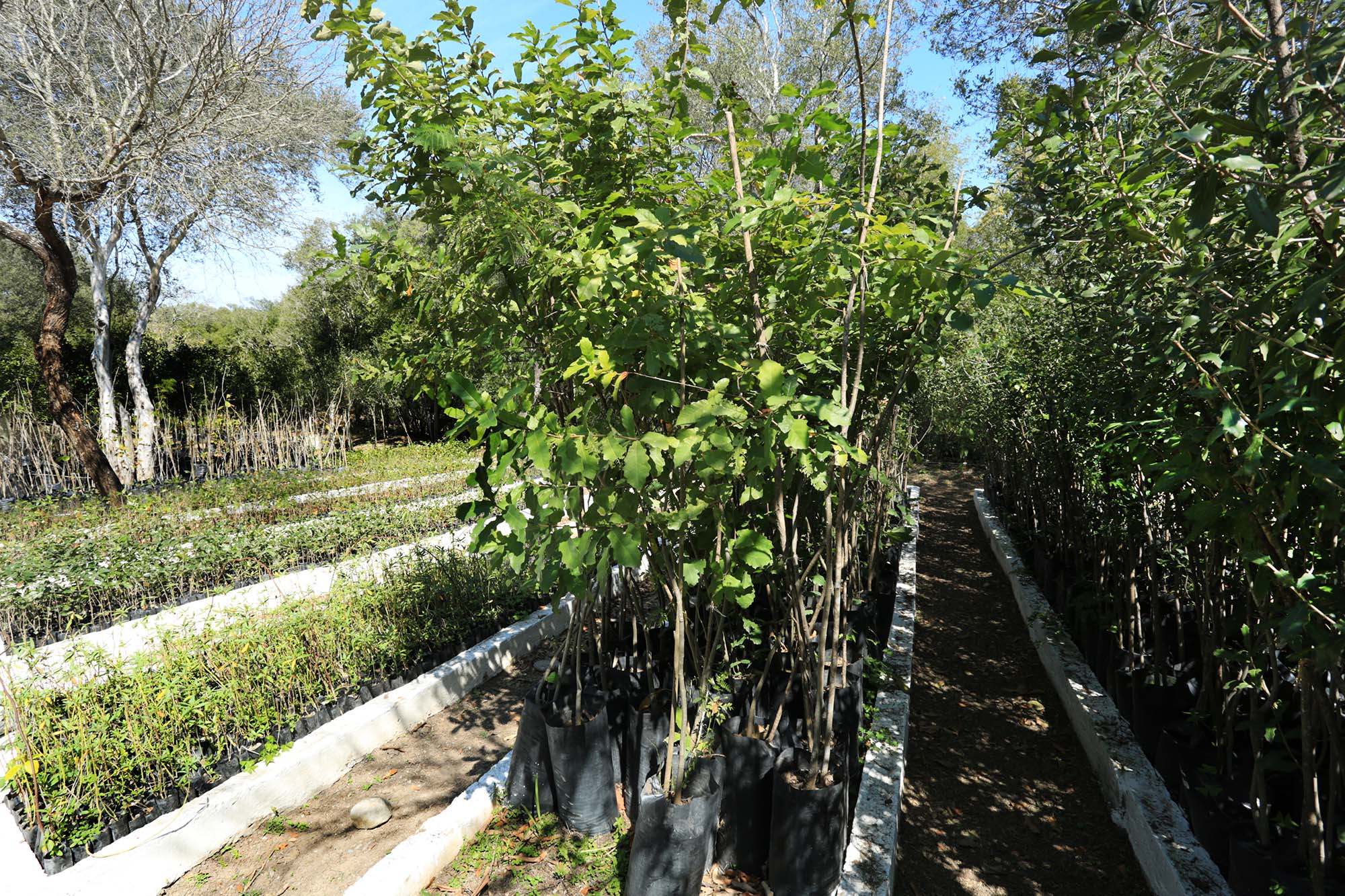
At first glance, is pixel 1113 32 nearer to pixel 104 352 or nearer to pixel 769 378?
pixel 769 378

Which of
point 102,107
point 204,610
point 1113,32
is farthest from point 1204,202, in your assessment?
point 102,107

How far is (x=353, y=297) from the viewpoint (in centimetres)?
1702

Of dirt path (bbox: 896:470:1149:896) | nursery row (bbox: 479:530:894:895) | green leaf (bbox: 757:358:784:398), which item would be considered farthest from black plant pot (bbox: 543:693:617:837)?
green leaf (bbox: 757:358:784:398)

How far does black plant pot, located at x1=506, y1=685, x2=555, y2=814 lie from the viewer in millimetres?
2840

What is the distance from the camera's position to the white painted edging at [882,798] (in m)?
2.38

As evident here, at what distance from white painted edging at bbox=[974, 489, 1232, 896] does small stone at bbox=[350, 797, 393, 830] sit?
2790mm

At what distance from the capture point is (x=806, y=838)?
2.26 m

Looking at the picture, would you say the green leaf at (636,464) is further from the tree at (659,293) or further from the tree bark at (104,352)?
the tree bark at (104,352)

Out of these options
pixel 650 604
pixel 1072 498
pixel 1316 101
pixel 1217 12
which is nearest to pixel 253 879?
pixel 650 604

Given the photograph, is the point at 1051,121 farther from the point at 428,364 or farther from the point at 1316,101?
the point at 428,364

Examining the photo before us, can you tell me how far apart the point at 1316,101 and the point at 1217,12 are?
725mm

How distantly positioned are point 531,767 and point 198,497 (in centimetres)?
678

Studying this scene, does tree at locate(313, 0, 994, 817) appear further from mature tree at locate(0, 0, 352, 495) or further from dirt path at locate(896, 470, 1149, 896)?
mature tree at locate(0, 0, 352, 495)

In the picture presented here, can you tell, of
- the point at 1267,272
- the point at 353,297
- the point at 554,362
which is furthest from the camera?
the point at 353,297
